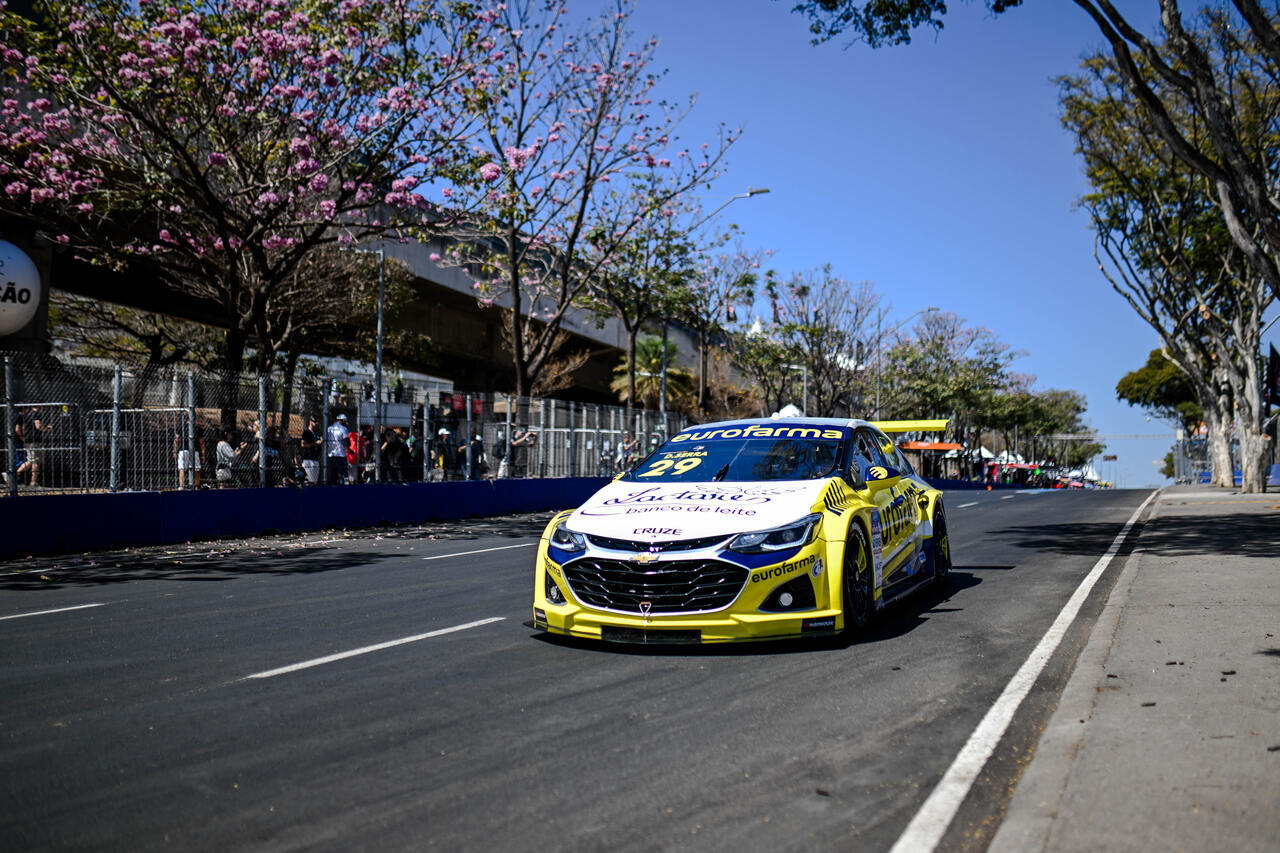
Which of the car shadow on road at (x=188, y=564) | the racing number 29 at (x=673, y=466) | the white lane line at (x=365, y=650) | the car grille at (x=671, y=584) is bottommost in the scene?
the white lane line at (x=365, y=650)

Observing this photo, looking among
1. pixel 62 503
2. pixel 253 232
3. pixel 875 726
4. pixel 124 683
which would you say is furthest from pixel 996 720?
pixel 253 232

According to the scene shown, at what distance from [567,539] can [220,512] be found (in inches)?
473

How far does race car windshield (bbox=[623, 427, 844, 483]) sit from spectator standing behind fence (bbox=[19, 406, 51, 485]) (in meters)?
10.2

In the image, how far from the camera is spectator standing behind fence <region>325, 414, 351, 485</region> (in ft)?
68.9

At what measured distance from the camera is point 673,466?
882cm

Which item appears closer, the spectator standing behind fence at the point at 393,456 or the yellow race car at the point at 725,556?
the yellow race car at the point at 725,556

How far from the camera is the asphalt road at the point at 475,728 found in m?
4.11

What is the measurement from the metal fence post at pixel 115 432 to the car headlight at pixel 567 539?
36.8 ft

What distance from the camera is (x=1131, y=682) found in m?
6.12

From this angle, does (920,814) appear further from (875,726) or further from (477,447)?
(477,447)

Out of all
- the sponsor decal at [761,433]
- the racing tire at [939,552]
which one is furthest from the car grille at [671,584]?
the racing tire at [939,552]

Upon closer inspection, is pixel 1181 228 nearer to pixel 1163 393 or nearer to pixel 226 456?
pixel 226 456

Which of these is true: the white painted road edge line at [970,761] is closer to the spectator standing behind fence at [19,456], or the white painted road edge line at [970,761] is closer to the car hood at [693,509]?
the car hood at [693,509]

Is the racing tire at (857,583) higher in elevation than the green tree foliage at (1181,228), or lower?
lower
